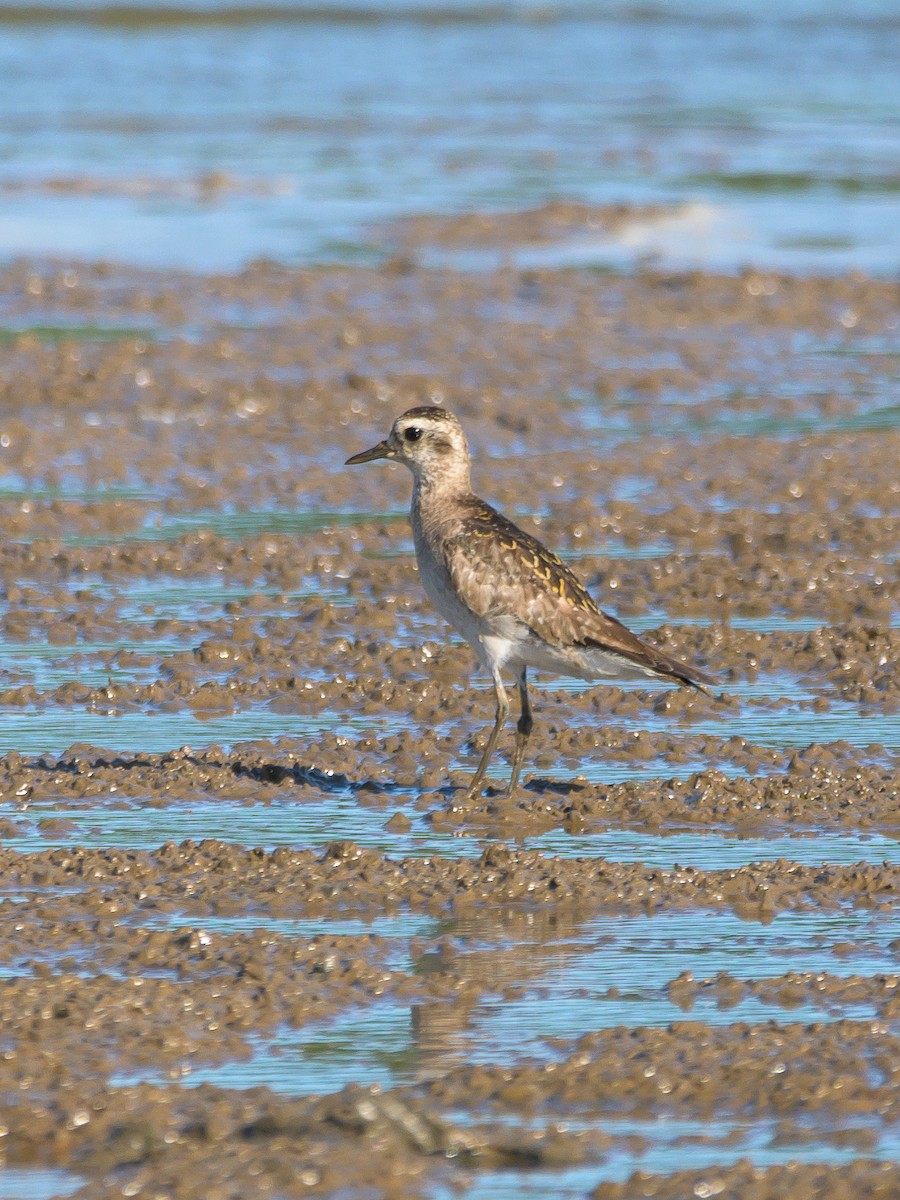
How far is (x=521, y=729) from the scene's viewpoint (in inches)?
292

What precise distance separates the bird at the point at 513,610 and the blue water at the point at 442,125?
10381 millimetres

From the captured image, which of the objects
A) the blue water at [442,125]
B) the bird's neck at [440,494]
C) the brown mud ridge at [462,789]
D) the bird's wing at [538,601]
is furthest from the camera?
the blue water at [442,125]

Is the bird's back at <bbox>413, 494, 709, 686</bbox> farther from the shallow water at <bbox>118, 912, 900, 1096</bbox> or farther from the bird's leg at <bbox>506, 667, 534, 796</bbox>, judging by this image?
the shallow water at <bbox>118, 912, 900, 1096</bbox>

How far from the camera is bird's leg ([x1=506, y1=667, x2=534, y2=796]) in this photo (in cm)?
719

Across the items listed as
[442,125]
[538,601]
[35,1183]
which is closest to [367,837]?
[538,601]

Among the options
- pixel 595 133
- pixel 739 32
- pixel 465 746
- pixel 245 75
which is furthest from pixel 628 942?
pixel 739 32

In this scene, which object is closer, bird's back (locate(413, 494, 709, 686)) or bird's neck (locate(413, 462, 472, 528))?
bird's back (locate(413, 494, 709, 686))

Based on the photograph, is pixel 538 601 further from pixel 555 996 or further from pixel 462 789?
pixel 555 996

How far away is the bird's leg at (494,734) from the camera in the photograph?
7.18 m

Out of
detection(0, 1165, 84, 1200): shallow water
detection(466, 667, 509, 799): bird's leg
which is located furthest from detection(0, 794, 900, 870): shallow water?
detection(0, 1165, 84, 1200): shallow water

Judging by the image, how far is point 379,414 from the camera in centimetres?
1280

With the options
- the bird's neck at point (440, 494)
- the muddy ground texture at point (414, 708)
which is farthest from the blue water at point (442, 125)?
the bird's neck at point (440, 494)

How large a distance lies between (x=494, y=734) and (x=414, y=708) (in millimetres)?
910

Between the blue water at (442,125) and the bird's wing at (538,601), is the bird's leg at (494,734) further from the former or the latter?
the blue water at (442,125)
